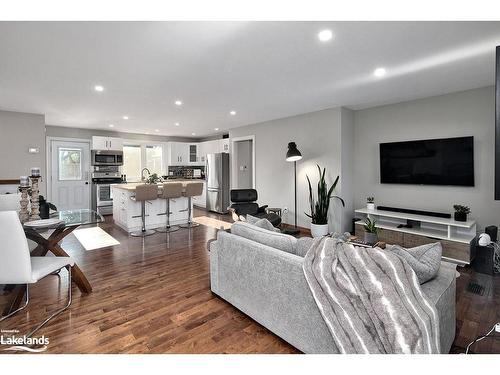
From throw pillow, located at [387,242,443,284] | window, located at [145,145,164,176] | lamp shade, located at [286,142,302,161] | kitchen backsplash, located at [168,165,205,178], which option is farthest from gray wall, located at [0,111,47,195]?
throw pillow, located at [387,242,443,284]

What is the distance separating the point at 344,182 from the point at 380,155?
76cm

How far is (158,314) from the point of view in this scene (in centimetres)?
217

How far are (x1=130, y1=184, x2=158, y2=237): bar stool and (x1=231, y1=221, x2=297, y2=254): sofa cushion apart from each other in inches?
110

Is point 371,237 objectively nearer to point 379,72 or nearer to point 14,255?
point 379,72

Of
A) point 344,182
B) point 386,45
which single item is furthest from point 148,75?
point 344,182

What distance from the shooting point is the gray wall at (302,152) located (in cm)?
457

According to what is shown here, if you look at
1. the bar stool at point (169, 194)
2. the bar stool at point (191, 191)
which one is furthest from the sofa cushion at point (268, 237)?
the bar stool at point (191, 191)

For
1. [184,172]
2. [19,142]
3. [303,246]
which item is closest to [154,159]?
[184,172]

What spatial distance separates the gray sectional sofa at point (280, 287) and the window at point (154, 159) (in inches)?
246

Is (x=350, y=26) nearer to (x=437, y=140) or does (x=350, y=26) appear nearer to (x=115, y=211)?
(x=437, y=140)

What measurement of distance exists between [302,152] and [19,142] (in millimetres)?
5385

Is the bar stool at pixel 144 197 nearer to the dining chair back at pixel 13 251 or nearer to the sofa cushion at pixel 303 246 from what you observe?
the dining chair back at pixel 13 251

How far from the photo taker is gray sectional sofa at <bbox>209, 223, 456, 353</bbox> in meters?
1.55

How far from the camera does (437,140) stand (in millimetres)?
3797
